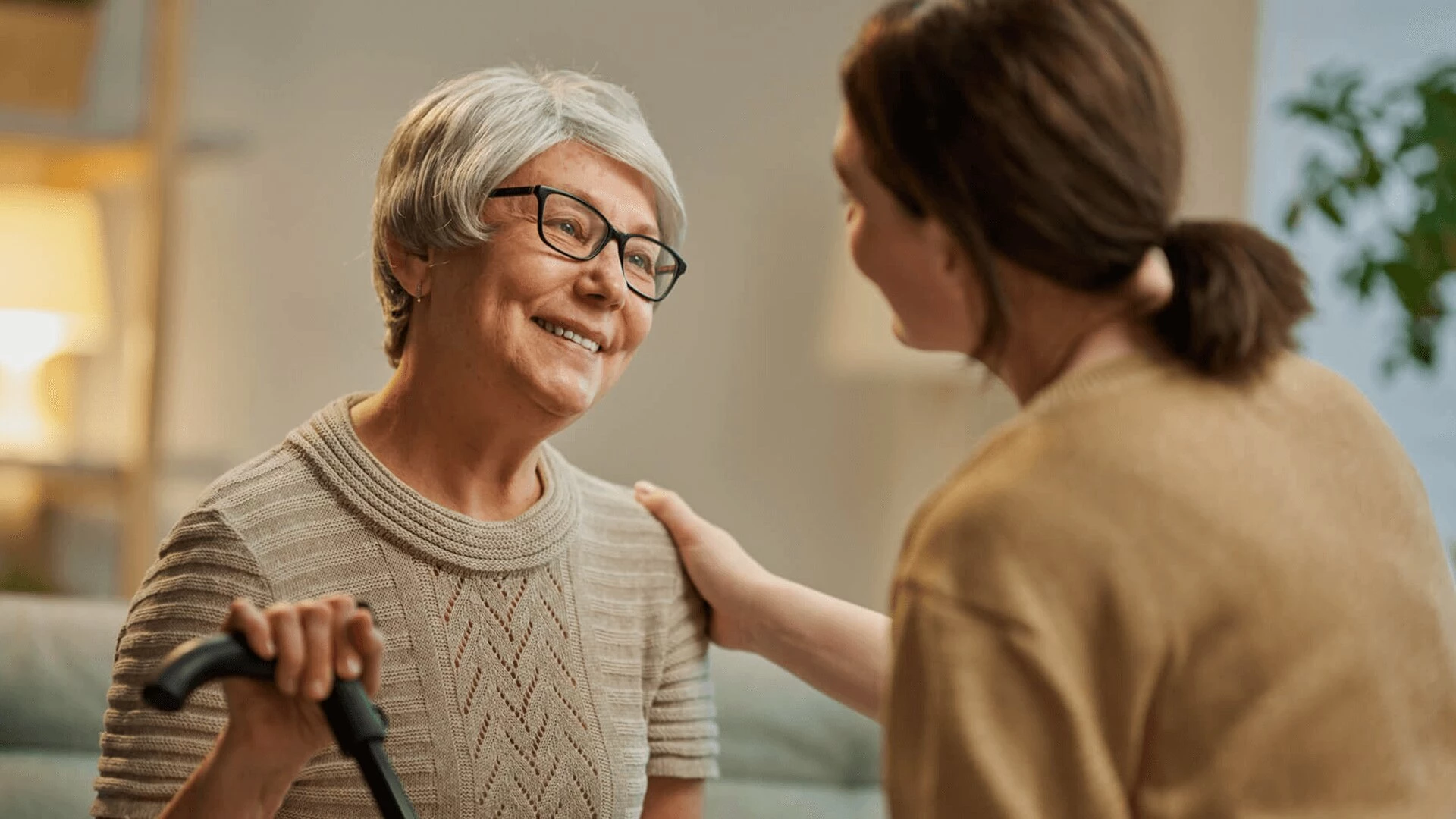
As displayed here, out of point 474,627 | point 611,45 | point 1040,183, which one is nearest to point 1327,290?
point 611,45

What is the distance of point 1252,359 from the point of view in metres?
0.83

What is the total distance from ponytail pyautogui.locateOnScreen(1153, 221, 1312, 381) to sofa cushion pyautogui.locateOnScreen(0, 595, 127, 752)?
1.36m

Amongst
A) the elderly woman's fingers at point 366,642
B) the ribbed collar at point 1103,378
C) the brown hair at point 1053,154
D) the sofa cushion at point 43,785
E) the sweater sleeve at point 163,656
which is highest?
the brown hair at point 1053,154

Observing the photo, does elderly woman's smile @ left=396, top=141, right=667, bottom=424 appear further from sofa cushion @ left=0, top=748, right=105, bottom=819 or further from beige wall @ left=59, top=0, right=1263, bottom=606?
beige wall @ left=59, top=0, right=1263, bottom=606

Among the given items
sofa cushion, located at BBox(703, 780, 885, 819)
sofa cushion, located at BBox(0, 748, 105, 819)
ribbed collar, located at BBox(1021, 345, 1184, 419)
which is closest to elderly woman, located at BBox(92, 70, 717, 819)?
sofa cushion, located at BBox(703, 780, 885, 819)

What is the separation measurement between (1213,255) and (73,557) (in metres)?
2.81

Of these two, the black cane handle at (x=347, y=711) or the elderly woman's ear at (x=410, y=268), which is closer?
the black cane handle at (x=347, y=711)

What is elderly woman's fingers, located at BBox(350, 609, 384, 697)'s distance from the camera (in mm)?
967

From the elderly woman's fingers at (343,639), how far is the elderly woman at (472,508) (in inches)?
11.7

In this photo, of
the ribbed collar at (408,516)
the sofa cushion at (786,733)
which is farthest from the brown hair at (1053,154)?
the sofa cushion at (786,733)

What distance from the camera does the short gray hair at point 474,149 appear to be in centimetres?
137

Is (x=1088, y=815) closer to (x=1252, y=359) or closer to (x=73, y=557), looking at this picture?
(x=1252, y=359)

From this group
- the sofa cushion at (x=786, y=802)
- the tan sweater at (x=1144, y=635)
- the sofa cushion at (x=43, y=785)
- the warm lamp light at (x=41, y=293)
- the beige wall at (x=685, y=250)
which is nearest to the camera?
the tan sweater at (x=1144, y=635)

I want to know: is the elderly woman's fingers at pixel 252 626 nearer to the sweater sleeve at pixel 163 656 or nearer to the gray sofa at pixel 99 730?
the sweater sleeve at pixel 163 656
